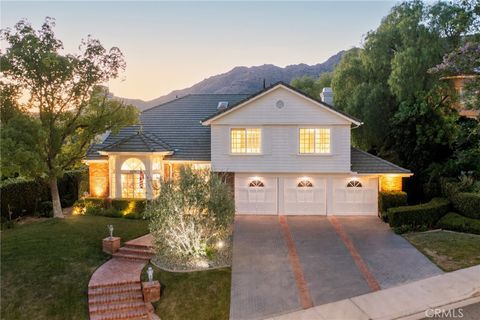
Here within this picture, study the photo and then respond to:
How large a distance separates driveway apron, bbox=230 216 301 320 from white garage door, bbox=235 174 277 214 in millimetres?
2844

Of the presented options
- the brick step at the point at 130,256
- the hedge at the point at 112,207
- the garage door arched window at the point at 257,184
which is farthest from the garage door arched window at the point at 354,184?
the brick step at the point at 130,256

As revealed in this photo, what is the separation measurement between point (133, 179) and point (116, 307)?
11.4m

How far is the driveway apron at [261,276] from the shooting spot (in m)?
12.0

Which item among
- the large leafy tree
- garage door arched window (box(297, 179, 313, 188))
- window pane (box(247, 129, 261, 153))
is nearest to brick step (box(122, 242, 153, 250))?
window pane (box(247, 129, 261, 153))

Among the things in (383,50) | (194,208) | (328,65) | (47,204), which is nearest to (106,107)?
(47,204)

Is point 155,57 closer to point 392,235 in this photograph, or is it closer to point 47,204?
point 47,204

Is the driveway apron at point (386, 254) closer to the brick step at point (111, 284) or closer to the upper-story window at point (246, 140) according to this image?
the upper-story window at point (246, 140)

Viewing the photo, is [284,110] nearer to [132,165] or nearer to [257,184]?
[257,184]

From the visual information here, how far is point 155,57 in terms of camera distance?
33.7m

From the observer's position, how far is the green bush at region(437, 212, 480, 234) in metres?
18.5

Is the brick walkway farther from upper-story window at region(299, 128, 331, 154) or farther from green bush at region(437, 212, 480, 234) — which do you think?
green bush at region(437, 212, 480, 234)

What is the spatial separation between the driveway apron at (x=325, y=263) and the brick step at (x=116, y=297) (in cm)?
619

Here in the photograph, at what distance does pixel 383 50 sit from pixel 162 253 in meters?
21.4

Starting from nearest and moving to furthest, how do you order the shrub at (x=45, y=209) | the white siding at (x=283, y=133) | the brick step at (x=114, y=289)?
the brick step at (x=114, y=289) < the white siding at (x=283, y=133) < the shrub at (x=45, y=209)
